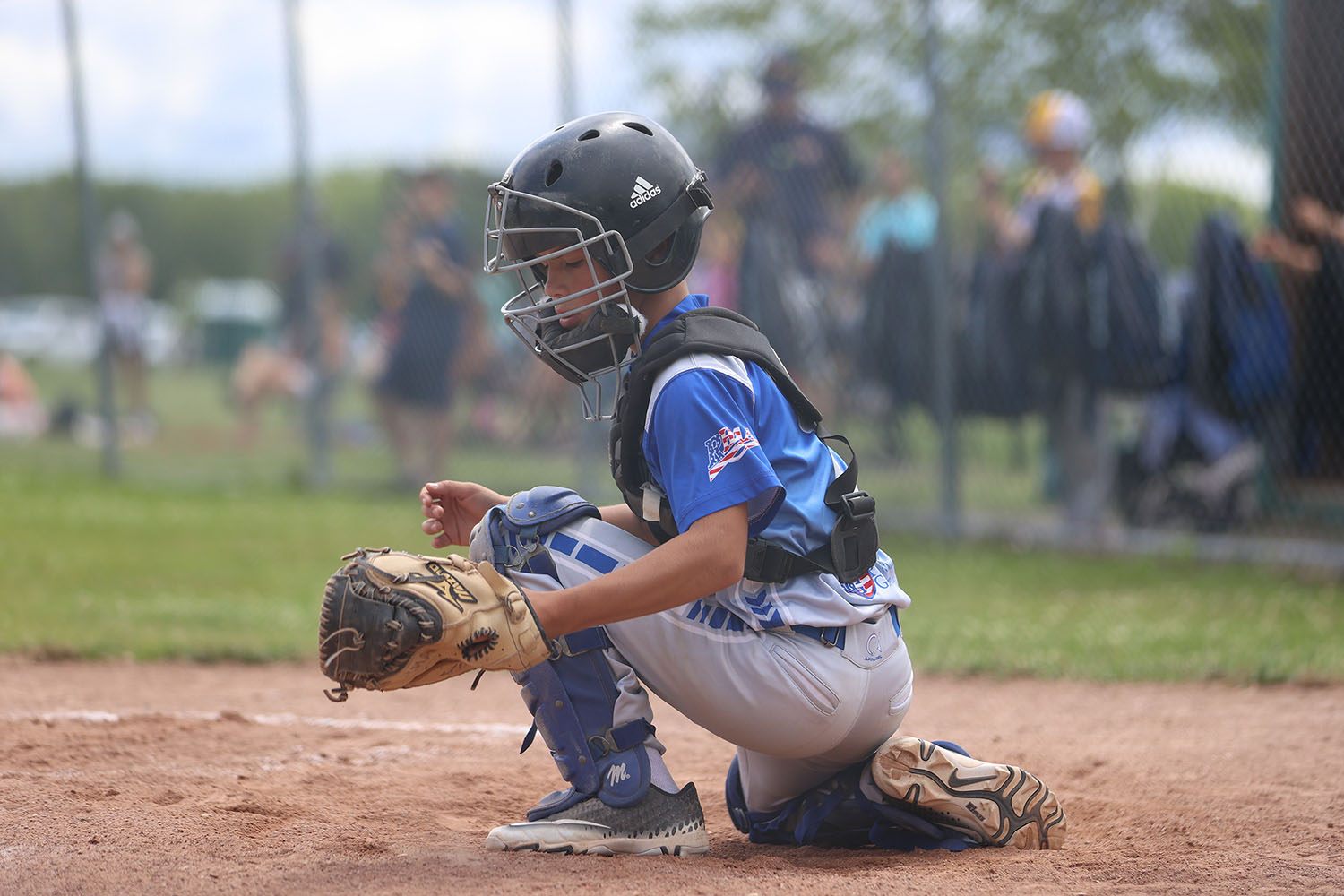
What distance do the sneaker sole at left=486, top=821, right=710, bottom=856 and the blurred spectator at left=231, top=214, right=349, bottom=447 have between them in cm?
735

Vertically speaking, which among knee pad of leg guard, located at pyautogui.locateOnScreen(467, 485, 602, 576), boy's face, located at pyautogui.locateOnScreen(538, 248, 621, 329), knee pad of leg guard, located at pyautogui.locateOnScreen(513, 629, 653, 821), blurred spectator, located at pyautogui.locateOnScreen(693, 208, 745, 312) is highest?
blurred spectator, located at pyautogui.locateOnScreen(693, 208, 745, 312)

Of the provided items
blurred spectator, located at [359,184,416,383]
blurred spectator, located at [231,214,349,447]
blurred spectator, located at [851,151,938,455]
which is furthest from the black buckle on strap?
blurred spectator, located at [231,214,349,447]

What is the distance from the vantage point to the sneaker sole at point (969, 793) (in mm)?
2996

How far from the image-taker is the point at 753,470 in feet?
8.76

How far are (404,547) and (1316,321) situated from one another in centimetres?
476

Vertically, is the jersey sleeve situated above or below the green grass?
above

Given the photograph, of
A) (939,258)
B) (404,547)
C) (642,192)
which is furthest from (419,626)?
(939,258)

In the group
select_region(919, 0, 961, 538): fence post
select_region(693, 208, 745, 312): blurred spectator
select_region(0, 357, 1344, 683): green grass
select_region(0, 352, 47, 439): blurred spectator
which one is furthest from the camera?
select_region(0, 352, 47, 439): blurred spectator

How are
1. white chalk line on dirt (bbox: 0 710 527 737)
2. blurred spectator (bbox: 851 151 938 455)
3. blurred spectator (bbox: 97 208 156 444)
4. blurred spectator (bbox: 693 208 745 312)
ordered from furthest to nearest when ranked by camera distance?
blurred spectator (bbox: 97 208 156 444) < blurred spectator (bbox: 693 208 745 312) < blurred spectator (bbox: 851 151 938 455) < white chalk line on dirt (bbox: 0 710 527 737)

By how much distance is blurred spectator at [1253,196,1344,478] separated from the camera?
689 cm

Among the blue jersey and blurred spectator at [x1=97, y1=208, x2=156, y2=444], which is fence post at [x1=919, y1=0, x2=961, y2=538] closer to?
the blue jersey

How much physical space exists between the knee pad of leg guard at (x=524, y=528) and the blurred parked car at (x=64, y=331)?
27.6 ft

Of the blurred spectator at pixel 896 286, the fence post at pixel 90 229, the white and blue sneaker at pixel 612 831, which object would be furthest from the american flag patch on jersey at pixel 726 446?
the fence post at pixel 90 229

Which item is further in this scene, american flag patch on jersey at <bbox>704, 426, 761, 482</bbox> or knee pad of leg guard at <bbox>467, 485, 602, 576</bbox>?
knee pad of leg guard at <bbox>467, 485, 602, 576</bbox>
